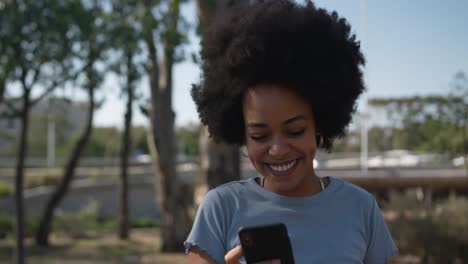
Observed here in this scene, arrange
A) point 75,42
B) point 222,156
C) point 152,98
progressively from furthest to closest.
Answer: point 152,98, point 75,42, point 222,156

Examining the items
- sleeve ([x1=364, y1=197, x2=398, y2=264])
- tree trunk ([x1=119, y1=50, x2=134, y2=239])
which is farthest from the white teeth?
tree trunk ([x1=119, y1=50, x2=134, y2=239])

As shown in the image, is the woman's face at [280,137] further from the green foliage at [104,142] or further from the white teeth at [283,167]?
the green foliage at [104,142]

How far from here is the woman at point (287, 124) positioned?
5.64 feet

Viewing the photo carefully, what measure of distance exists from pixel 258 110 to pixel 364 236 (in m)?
0.49

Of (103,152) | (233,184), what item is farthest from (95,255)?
(103,152)

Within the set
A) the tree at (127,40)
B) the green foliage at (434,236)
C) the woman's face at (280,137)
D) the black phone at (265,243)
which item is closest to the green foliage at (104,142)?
the tree at (127,40)

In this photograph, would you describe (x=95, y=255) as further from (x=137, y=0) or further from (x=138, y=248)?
(x=137, y=0)

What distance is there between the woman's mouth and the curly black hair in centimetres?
20

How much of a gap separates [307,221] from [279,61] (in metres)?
0.47

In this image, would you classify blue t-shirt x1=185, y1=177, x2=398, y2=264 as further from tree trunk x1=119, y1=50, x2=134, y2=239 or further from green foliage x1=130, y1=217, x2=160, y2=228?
green foliage x1=130, y1=217, x2=160, y2=228

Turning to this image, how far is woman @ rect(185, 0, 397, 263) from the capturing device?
1720mm

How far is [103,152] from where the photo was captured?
5850 cm

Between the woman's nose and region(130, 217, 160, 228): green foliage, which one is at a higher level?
the woman's nose

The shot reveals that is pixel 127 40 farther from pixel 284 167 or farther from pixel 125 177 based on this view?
pixel 284 167
